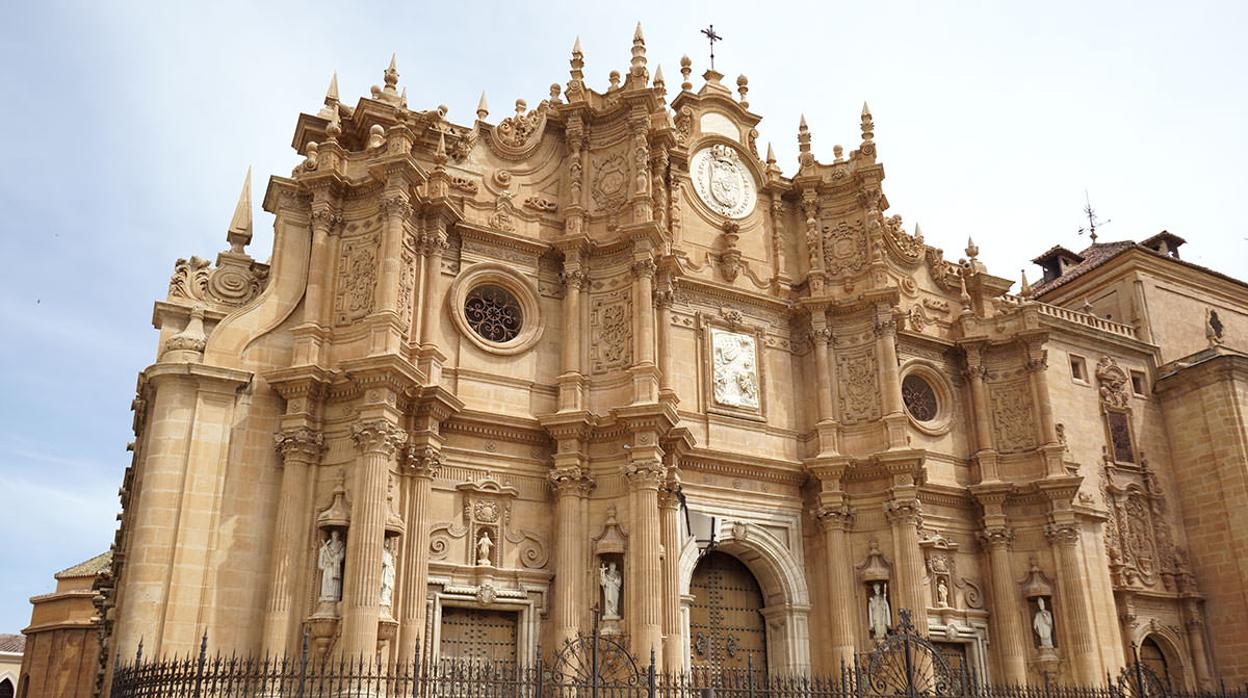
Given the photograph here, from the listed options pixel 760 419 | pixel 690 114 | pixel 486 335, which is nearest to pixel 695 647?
pixel 760 419

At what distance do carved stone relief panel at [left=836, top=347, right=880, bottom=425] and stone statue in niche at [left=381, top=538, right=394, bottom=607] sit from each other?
36.7 ft

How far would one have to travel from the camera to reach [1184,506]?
28.5 m

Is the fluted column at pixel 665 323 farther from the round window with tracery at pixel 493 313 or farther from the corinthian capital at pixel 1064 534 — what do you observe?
the corinthian capital at pixel 1064 534

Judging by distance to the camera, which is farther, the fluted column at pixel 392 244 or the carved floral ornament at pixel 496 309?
the carved floral ornament at pixel 496 309

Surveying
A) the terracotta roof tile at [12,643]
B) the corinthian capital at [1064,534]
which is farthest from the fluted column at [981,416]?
the terracotta roof tile at [12,643]

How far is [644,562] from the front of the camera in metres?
19.2

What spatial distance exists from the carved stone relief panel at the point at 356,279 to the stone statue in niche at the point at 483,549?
4648 mm

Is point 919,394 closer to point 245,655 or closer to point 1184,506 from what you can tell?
point 1184,506

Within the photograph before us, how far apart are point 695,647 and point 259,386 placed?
398 inches

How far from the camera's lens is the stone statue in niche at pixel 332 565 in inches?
666

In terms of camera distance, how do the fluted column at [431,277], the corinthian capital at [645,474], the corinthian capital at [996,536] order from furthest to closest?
the corinthian capital at [996,536]
the fluted column at [431,277]
the corinthian capital at [645,474]

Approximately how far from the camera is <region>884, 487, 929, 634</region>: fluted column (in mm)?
21984

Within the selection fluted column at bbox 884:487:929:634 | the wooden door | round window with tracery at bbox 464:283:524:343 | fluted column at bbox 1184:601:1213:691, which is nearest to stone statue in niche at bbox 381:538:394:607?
the wooden door

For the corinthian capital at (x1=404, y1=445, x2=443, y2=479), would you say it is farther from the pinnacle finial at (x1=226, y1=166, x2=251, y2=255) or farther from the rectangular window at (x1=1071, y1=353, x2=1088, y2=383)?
Answer: the rectangular window at (x1=1071, y1=353, x2=1088, y2=383)
